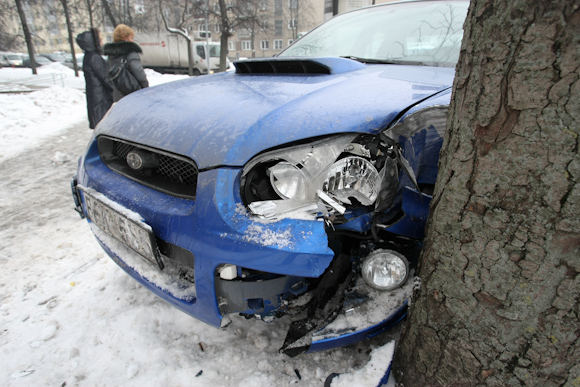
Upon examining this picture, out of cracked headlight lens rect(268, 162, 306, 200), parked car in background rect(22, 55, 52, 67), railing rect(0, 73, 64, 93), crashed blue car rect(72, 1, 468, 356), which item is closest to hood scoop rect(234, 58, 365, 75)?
crashed blue car rect(72, 1, 468, 356)

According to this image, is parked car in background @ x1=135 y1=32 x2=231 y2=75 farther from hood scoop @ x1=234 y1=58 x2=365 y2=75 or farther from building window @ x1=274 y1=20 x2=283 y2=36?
building window @ x1=274 y1=20 x2=283 y2=36

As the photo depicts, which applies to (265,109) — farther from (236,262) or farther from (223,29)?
(223,29)

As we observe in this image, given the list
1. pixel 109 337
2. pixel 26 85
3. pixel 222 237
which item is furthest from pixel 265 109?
pixel 26 85

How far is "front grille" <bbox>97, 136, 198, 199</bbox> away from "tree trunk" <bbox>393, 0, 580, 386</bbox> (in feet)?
3.22

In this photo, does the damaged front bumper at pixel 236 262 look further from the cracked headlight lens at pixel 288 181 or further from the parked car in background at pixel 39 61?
the parked car in background at pixel 39 61

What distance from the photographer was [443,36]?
84.8 inches

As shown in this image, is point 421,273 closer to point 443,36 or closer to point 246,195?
point 246,195

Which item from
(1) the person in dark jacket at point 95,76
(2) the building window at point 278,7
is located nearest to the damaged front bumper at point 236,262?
(1) the person in dark jacket at point 95,76

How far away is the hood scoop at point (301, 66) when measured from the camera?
1.87 meters

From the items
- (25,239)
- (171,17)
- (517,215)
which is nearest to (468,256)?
(517,215)

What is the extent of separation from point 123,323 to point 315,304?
1101mm

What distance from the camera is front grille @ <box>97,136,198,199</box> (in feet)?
4.85

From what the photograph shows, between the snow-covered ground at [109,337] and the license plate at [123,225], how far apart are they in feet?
1.67

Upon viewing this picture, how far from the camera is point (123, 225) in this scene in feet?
4.87
